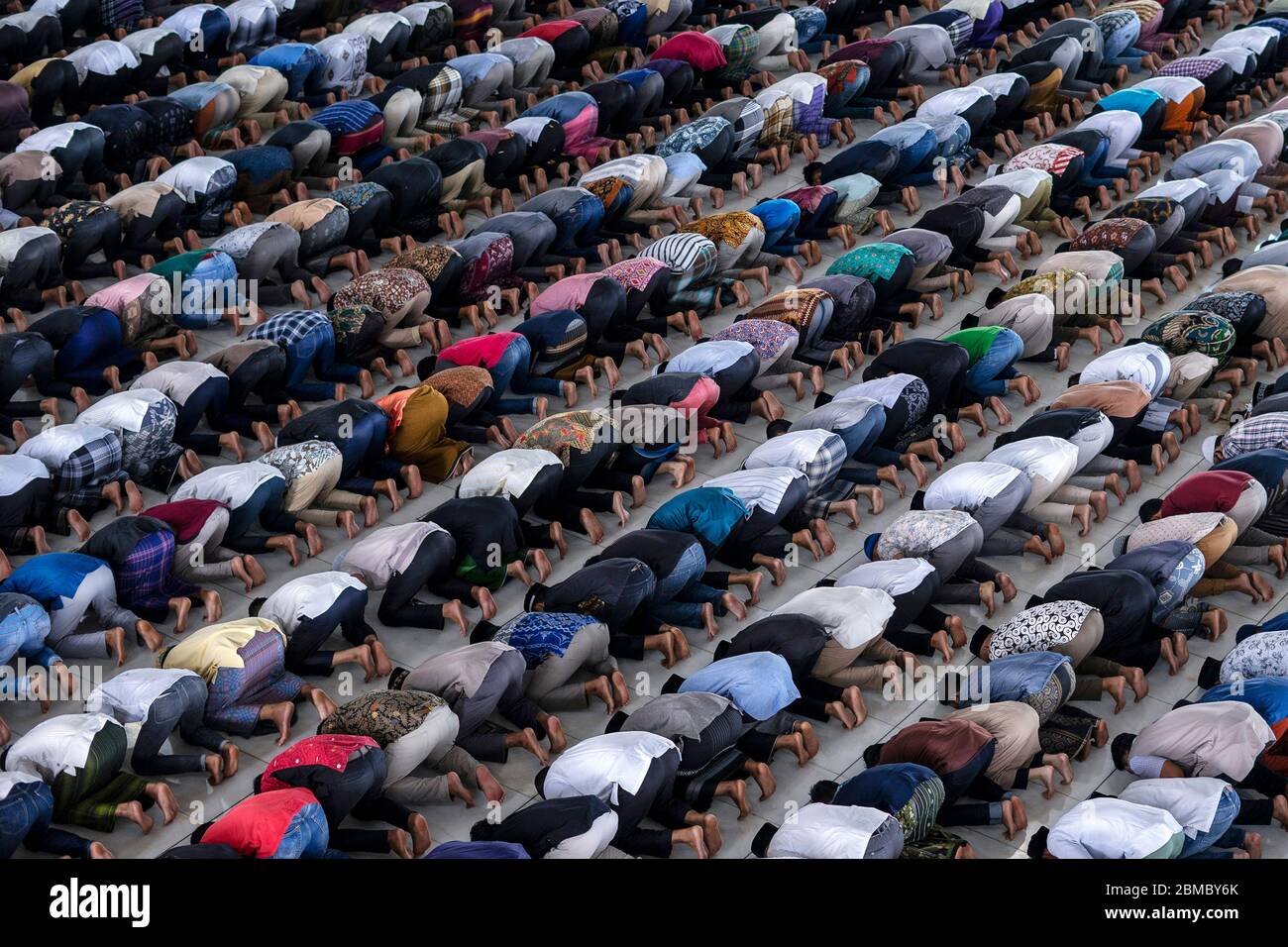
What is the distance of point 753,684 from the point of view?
35.0ft

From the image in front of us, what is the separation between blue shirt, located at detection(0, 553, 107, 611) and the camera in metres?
11.2

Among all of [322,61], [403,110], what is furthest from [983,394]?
[322,61]

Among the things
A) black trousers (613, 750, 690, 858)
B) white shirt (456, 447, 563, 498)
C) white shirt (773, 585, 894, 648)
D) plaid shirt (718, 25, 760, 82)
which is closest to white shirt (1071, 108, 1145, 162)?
plaid shirt (718, 25, 760, 82)

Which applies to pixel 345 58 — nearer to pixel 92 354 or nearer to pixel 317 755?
pixel 92 354

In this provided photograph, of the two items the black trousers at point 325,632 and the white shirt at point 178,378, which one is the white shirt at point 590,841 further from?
the white shirt at point 178,378

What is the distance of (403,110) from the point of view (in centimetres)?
1758

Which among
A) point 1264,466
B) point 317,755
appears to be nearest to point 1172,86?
point 1264,466

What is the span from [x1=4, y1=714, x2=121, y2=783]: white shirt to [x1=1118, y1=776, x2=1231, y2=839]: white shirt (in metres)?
5.07

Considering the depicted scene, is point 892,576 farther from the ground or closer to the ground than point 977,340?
closer to the ground

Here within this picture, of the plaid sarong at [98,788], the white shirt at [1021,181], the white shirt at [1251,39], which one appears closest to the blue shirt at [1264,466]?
the white shirt at [1021,181]

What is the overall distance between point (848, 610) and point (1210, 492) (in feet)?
8.46

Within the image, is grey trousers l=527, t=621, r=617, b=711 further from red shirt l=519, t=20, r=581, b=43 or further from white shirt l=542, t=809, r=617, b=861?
red shirt l=519, t=20, r=581, b=43

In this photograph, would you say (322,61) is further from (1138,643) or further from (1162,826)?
(1162,826)
